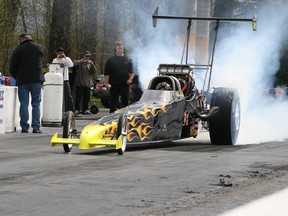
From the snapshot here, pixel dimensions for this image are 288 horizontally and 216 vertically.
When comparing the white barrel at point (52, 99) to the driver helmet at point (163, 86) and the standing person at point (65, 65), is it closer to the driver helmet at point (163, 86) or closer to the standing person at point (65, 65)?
the standing person at point (65, 65)

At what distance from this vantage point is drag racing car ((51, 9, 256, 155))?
39.6 ft

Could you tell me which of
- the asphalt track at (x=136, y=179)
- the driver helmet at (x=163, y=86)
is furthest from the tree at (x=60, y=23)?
the asphalt track at (x=136, y=179)

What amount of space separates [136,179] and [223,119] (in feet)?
18.3

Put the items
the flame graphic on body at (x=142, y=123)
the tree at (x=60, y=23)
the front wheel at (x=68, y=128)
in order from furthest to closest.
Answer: the tree at (x=60, y=23)
the flame graphic on body at (x=142, y=123)
the front wheel at (x=68, y=128)

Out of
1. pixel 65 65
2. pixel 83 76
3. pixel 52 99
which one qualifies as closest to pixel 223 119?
pixel 52 99

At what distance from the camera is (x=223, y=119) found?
576 inches

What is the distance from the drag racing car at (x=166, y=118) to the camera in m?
12.1

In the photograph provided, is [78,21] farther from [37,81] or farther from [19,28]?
[37,81]

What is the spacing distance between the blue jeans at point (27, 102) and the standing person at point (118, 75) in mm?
1625

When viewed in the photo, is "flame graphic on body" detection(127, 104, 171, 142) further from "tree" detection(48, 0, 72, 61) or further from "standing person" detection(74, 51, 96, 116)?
"tree" detection(48, 0, 72, 61)

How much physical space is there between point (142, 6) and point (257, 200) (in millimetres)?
13082

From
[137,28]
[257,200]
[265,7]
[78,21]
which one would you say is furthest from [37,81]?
[78,21]

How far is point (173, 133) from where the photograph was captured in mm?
A: 13812

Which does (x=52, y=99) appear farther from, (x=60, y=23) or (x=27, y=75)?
(x=60, y=23)
